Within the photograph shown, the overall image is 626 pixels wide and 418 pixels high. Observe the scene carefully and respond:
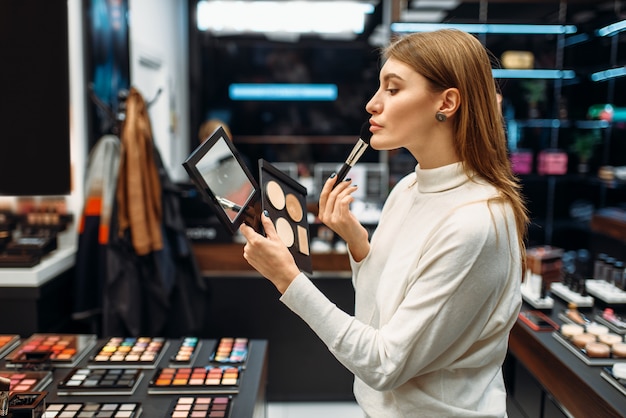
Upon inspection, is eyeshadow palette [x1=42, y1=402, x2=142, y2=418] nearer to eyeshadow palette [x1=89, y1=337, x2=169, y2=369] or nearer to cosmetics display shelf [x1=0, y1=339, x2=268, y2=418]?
cosmetics display shelf [x1=0, y1=339, x2=268, y2=418]

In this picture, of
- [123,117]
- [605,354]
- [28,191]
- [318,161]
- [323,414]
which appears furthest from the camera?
[318,161]

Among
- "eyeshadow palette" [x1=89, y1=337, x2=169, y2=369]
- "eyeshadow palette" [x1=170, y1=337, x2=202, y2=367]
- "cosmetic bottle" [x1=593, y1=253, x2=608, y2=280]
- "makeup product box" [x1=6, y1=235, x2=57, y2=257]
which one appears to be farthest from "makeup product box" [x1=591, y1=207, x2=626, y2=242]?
"makeup product box" [x1=6, y1=235, x2=57, y2=257]

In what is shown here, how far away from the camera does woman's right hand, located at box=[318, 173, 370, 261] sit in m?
1.30

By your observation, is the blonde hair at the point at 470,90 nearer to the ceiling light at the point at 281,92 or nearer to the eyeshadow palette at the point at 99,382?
the eyeshadow palette at the point at 99,382

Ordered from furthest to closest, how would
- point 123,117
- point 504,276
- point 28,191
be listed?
point 123,117 < point 28,191 < point 504,276

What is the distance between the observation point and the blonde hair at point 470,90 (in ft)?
3.51

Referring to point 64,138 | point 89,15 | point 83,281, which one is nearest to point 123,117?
point 64,138

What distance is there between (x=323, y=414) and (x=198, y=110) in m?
3.87

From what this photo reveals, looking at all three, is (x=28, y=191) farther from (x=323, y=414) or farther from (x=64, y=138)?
(x=323, y=414)

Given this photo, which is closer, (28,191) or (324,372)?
(28,191)

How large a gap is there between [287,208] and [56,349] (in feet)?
3.02

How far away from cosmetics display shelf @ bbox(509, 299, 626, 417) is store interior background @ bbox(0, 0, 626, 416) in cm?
123

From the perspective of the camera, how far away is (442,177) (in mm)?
1151

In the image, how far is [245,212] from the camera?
1185 mm
